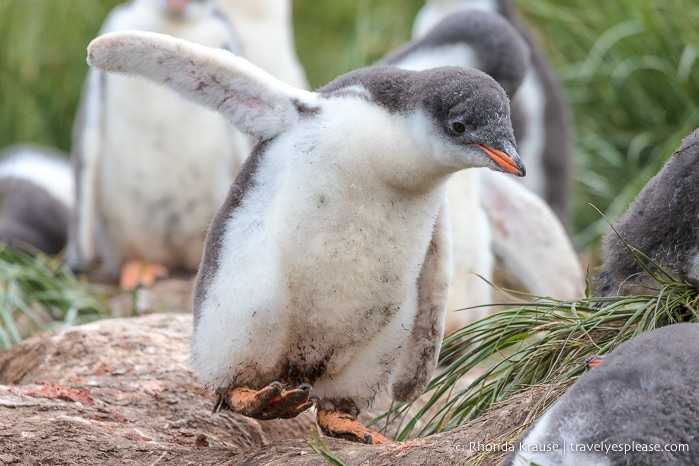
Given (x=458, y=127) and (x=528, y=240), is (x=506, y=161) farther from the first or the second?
(x=528, y=240)

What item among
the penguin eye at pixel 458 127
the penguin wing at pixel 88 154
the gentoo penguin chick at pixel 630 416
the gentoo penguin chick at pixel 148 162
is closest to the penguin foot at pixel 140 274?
the gentoo penguin chick at pixel 148 162

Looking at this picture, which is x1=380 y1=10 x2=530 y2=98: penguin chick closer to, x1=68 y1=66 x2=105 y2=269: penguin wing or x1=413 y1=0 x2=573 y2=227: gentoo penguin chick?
x1=413 y1=0 x2=573 y2=227: gentoo penguin chick

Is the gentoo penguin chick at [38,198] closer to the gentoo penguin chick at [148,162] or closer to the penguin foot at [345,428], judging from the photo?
the gentoo penguin chick at [148,162]

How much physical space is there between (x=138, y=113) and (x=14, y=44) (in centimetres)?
414

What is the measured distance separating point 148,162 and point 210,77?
423cm

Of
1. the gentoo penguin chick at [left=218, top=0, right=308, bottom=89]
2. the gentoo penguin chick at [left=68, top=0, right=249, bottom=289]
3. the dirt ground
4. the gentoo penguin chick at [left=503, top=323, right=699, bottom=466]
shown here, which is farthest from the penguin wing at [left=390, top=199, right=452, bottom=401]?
the gentoo penguin chick at [left=218, top=0, right=308, bottom=89]

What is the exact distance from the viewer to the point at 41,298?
21.9ft

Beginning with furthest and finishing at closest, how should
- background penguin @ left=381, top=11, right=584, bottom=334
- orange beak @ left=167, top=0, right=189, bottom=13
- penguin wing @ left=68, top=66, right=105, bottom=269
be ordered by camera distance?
penguin wing @ left=68, top=66, right=105, bottom=269 → orange beak @ left=167, top=0, right=189, bottom=13 → background penguin @ left=381, top=11, right=584, bottom=334

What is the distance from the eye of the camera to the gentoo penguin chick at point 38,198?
9969 mm

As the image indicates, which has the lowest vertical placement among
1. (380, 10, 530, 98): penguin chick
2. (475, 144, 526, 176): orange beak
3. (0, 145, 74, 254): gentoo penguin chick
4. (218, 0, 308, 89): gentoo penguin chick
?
(0, 145, 74, 254): gentoo penguin chick

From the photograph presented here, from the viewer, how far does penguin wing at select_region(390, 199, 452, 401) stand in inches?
158

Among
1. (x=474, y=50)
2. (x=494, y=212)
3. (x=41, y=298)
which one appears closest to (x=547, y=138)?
(x=494, y=212)

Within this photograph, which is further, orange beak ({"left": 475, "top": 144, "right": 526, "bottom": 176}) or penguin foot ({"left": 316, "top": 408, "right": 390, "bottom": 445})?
penguin foot ({"left": 316, "top": 408, "right": 390, "bottom": 445})

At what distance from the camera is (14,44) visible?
11289mm
